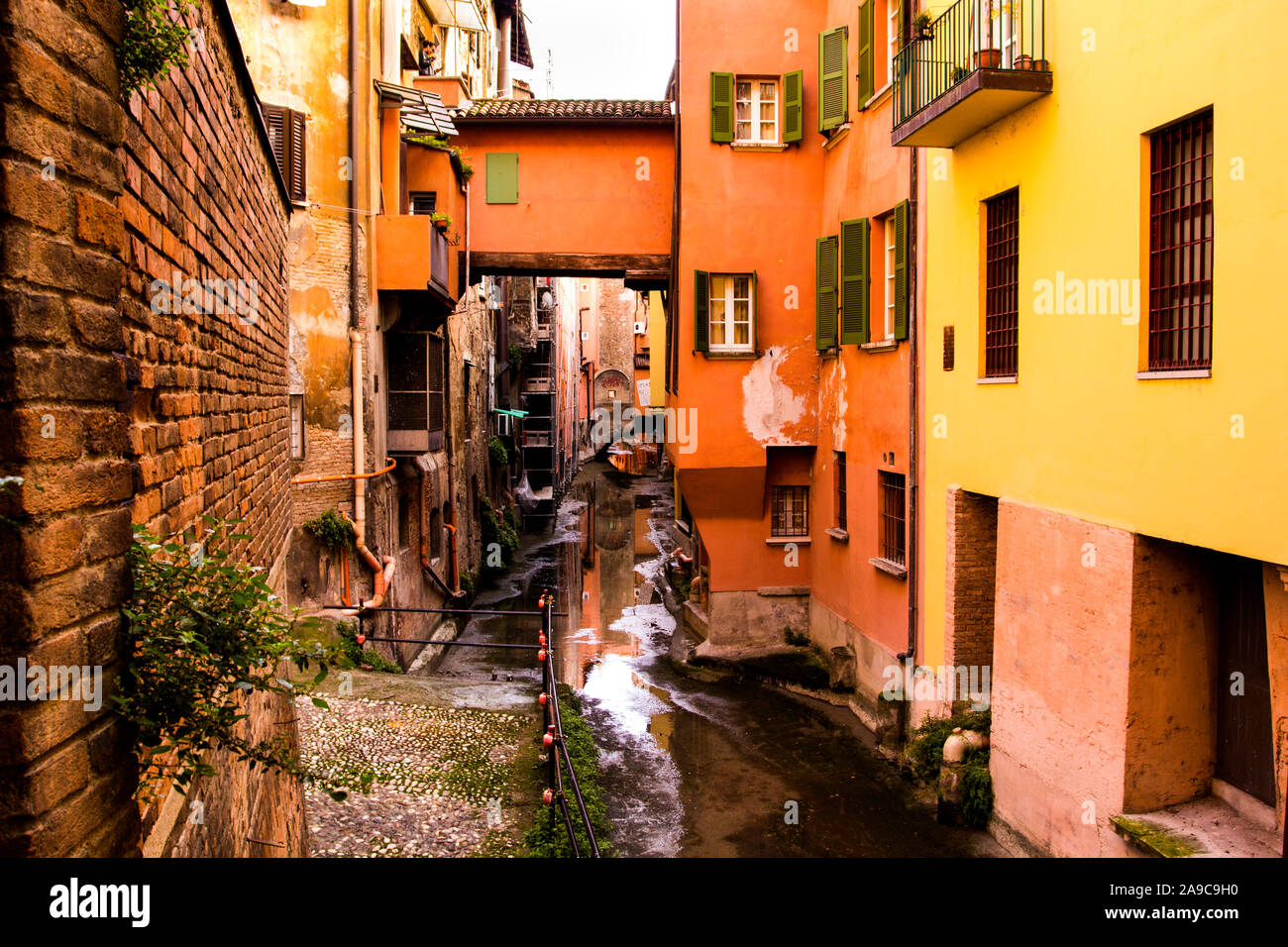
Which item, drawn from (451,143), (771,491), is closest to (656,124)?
(451,143)

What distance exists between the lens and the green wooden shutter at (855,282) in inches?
571

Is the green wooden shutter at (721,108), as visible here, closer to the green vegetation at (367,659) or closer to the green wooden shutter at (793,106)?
→ the green wooden shutter at (793,106)

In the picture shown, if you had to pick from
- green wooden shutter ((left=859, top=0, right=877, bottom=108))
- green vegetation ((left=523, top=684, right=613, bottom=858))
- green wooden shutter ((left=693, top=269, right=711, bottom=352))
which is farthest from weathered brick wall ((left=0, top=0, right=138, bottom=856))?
green wooden shutter ((left=693, top=269, right=711, bottom=352))

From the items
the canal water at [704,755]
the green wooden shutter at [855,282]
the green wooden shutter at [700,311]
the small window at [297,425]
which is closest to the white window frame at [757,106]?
the green wooden shutter at [700,311]

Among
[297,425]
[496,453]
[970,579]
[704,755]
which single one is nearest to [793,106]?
[970,579]

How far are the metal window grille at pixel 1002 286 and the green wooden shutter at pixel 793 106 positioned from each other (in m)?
6.92

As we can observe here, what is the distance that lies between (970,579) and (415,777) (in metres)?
6.72

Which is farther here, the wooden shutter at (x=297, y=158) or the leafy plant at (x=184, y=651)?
the wooden shutter at (x=297, y=158)

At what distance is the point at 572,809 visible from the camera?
1002 cm

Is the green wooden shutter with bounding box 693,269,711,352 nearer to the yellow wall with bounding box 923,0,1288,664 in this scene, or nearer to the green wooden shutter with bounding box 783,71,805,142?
the green wooden shutter with bounding box 783,71,805,142

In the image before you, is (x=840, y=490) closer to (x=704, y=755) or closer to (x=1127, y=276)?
(x=704, y=755)

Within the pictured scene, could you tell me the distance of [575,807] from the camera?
1015 centimetres

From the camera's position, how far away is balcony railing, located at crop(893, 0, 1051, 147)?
905cm
